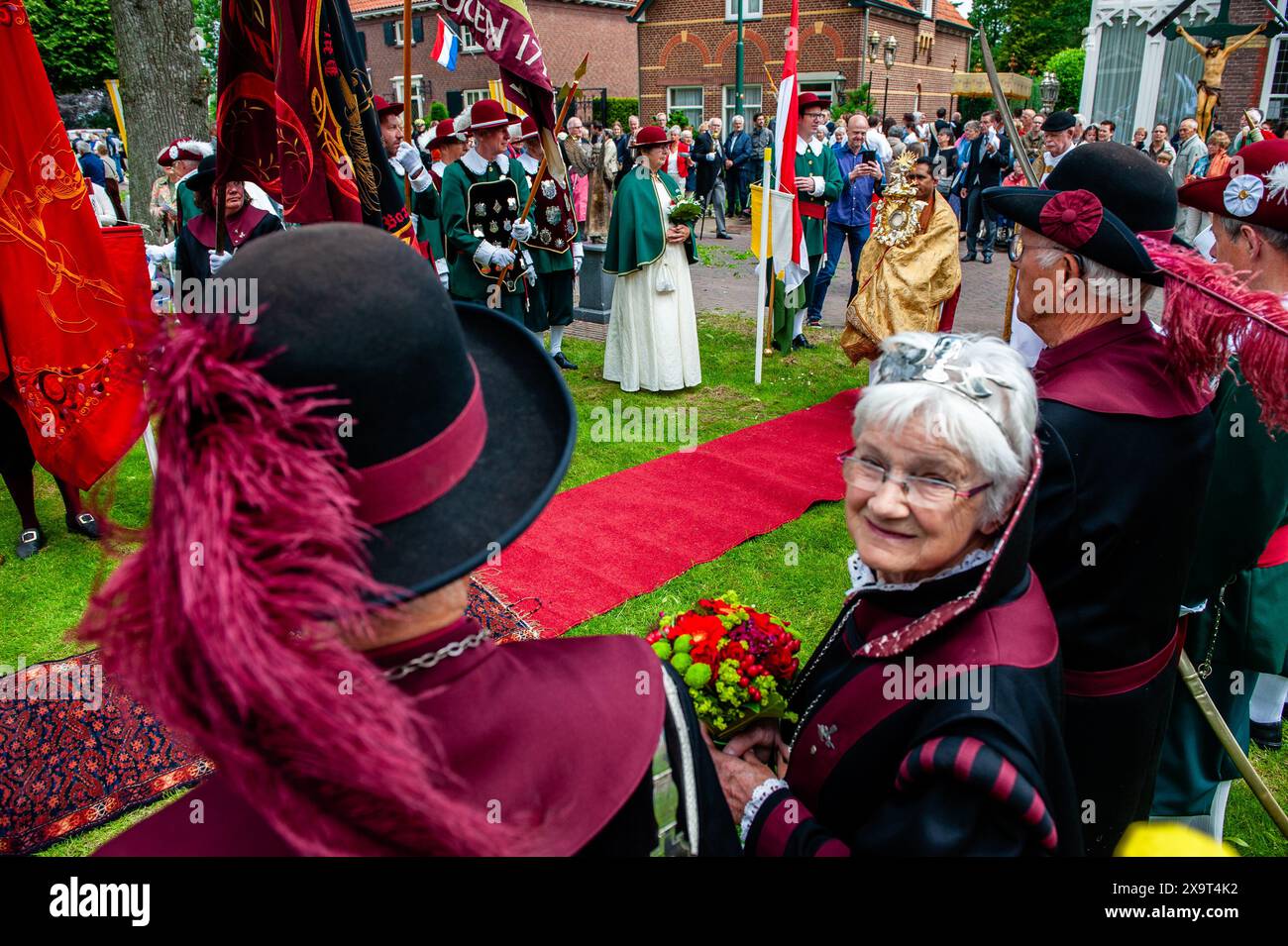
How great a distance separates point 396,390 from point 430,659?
0.35 metres

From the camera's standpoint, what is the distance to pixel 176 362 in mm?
898

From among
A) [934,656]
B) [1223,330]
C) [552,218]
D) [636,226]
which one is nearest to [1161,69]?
[636,226]

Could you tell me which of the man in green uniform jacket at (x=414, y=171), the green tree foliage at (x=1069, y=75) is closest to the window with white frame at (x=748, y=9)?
the green tree foliage at (x=1069, y=75)

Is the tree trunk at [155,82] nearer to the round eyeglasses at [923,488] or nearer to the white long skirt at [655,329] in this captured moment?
the white long skirt at [655,329]

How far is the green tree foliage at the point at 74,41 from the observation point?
31.3 meters

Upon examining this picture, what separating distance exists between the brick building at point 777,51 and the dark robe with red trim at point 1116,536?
93.6ft

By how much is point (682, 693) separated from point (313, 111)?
114 inches

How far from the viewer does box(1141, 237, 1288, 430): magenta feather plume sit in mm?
2021

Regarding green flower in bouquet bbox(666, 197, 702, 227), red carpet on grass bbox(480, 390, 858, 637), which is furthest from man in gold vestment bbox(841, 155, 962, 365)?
green flower in bouquet bbox(666, 197, 702, 227)

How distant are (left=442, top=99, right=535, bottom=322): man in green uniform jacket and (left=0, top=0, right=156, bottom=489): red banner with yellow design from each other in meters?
2.90

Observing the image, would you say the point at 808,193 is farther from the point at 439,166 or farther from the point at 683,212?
the point at 439,166

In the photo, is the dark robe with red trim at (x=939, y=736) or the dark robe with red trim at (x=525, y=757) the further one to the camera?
the dark robe with red trim at (x=939, y=736)
